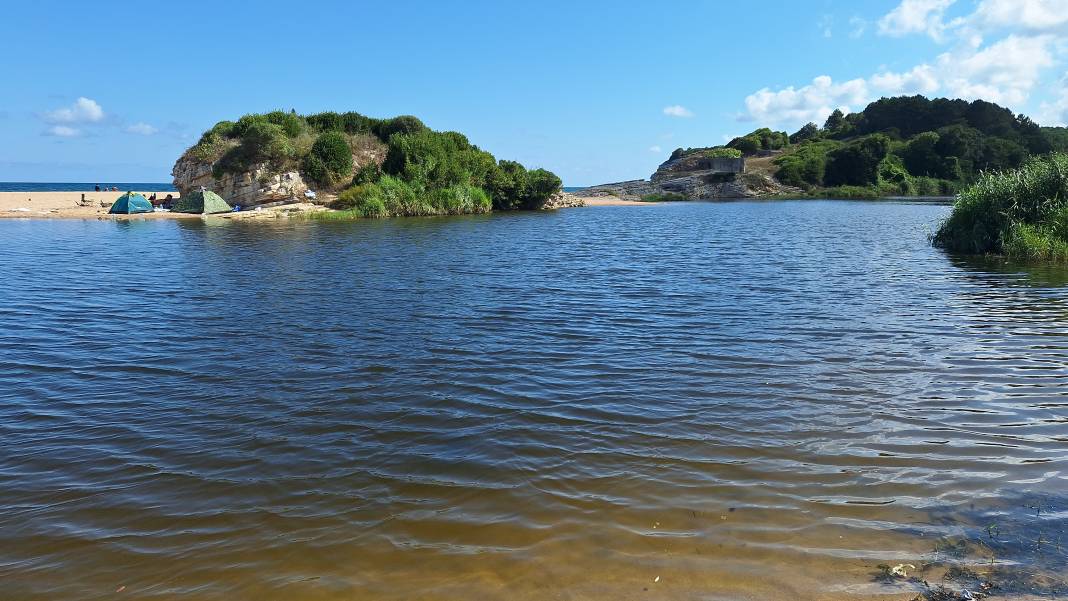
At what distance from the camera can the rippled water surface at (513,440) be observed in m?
4.47

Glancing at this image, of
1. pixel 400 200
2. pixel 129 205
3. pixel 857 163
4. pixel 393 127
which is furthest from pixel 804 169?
pixel 129 205

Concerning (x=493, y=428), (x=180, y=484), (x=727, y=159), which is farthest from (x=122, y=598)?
(x=727, y=159)

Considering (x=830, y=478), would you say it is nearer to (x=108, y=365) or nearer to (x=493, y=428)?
(x=493, y=428)

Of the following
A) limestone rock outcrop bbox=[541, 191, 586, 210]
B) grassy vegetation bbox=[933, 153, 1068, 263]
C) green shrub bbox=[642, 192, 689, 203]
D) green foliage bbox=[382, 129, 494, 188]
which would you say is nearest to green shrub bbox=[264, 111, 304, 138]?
green foliage bbox=[382, 129, 494, 188]

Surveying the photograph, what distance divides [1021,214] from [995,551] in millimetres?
23729

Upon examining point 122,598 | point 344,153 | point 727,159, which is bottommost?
point 122,598

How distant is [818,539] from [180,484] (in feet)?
17.8

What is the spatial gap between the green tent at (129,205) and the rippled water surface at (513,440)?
35.0 m

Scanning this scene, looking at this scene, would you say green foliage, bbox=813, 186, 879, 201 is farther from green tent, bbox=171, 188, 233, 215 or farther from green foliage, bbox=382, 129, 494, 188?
green tent, bbox=171, 188, 233, 215

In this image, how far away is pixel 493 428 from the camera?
7.06 metres

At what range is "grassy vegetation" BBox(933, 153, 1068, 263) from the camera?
21266mm

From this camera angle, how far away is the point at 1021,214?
894 inches

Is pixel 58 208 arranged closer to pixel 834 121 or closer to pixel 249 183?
pixel 249 183

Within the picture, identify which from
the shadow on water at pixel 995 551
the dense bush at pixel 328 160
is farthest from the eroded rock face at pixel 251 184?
the shadow on water at pixel 995 551
